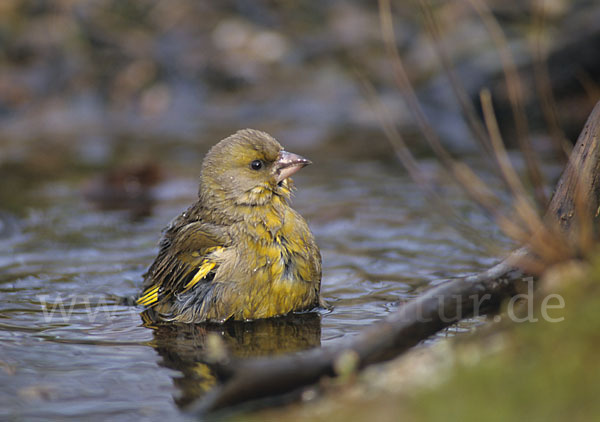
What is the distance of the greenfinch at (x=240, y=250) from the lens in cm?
452

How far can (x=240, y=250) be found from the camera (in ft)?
15.1

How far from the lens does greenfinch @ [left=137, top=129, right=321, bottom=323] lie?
14.8 feet

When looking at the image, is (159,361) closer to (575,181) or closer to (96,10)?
(575,181)

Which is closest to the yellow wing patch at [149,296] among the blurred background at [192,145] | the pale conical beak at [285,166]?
the blurred background at [192,145]

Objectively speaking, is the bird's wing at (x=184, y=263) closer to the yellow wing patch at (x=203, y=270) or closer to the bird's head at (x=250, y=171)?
the yellow wing patch at (x=203, y=270)

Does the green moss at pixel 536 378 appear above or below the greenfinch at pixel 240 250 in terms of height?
below

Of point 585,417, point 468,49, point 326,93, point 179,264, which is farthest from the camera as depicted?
point 326,93

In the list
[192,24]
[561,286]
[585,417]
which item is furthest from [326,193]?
[192,24]

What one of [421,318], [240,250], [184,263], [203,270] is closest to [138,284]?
[184,263]

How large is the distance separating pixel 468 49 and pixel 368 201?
16.6ft

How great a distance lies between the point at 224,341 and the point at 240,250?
0.55 meters

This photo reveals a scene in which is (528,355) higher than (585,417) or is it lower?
higher

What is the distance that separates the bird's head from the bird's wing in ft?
0.79

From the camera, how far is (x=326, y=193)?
26.3 feet
